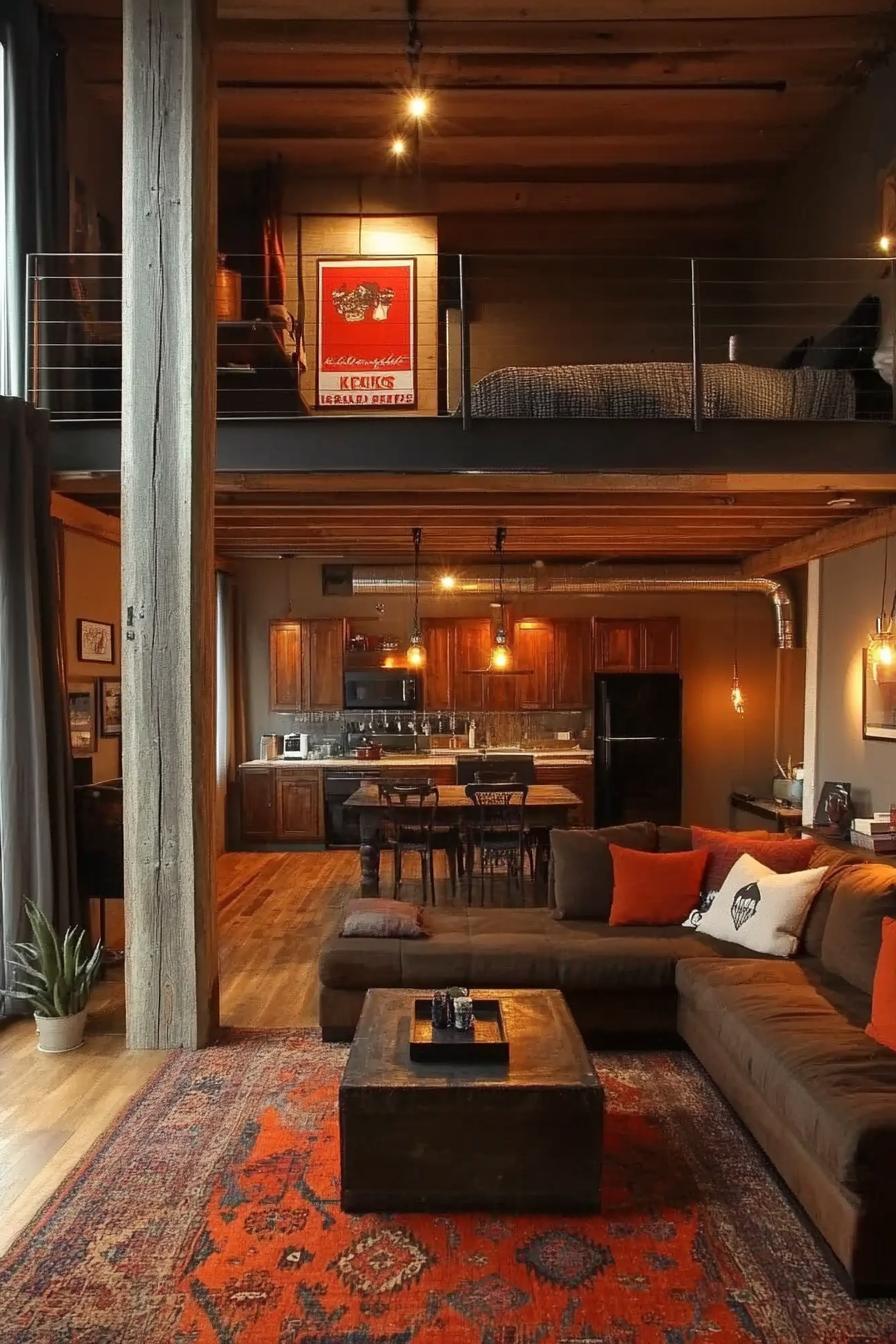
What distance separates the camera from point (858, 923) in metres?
3.78

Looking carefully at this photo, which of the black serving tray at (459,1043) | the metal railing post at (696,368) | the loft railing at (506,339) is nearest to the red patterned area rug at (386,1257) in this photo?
the black serving tray at (459,1043)

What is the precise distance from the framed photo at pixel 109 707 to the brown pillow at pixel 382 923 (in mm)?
2598

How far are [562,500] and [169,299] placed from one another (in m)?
2.83

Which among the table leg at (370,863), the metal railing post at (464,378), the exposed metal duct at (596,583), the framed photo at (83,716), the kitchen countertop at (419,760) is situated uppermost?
the metal railing post at (464,378)

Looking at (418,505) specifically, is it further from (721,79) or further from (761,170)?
(761,170)

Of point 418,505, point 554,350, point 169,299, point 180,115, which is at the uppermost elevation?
point 554,350

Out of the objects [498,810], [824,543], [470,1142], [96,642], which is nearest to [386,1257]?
[470,1142]

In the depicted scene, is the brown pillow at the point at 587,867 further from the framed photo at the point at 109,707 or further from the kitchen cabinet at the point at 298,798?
the kitchen cabinet at the point at 298,798

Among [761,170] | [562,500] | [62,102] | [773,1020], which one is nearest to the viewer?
[773,1020]

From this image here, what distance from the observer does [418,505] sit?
20.2 ft

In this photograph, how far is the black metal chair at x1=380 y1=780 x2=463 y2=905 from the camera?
6480mm

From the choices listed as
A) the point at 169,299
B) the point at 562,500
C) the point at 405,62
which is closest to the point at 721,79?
the point at 405,62

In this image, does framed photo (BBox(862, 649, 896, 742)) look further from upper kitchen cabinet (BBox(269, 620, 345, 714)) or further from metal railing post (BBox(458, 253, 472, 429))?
upper kitchen cabinet (BBox(269, 620, 345, 714))

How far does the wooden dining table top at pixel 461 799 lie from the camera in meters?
6.55
